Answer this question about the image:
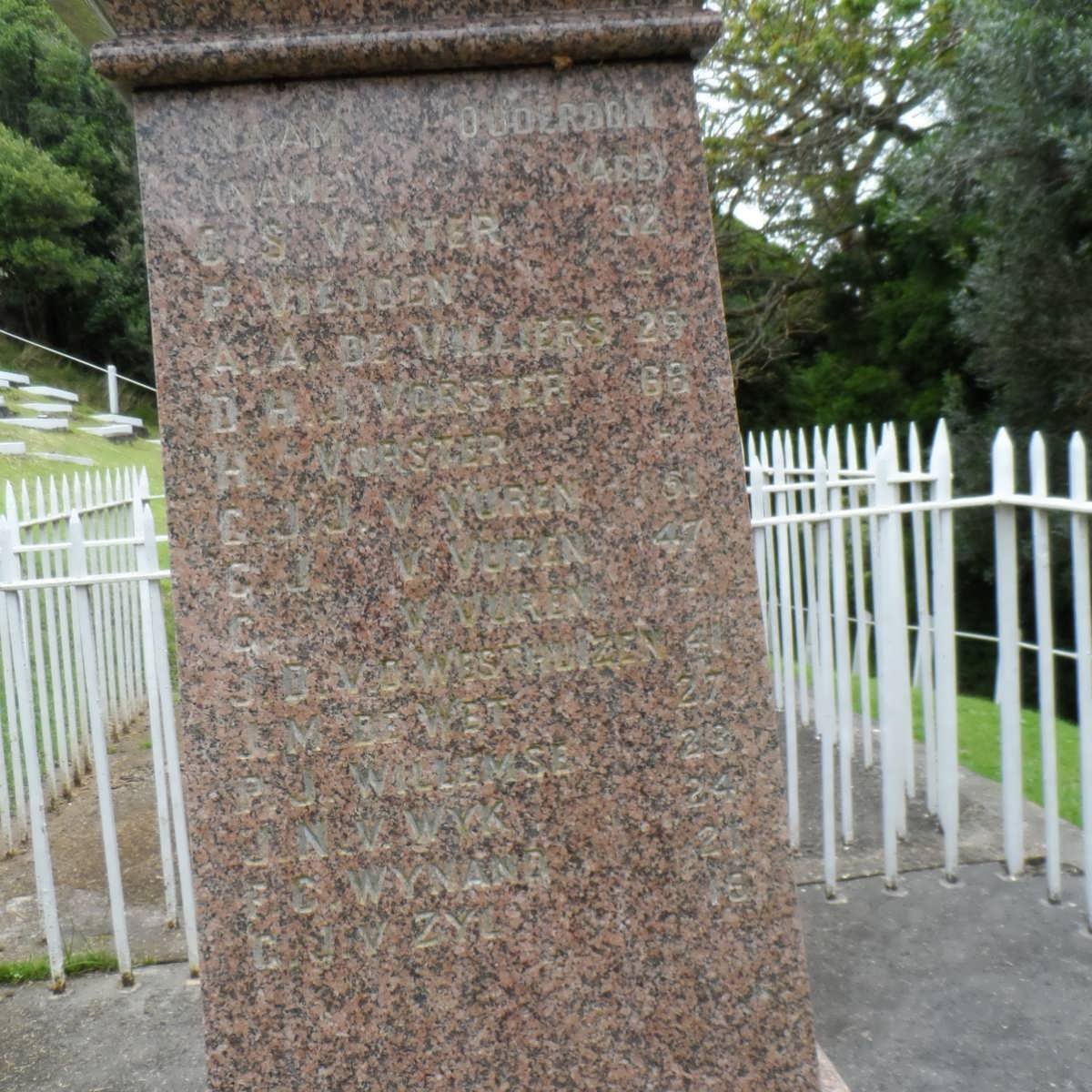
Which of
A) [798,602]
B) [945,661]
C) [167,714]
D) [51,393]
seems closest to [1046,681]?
[945,661]

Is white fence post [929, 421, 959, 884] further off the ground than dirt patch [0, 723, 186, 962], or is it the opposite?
white fence post [929, 421, 959, 884]

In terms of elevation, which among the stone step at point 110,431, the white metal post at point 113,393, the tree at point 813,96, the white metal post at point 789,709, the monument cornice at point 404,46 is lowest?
the white metal post at point 789,709

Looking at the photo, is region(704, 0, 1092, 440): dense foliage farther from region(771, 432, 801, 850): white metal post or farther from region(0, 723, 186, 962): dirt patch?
region(0, 723, 186, 962): dirt patch

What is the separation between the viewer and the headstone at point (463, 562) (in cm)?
210

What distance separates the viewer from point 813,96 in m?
12.7

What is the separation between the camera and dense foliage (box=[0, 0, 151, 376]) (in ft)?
60.4

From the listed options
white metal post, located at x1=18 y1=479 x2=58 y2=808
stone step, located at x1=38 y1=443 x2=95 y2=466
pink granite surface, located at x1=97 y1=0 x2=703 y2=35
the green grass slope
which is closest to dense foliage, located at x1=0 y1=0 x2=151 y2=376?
the green grass slope

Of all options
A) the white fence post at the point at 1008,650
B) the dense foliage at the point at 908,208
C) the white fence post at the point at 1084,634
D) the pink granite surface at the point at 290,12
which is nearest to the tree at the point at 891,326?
the dense foliage at the point at 908,208

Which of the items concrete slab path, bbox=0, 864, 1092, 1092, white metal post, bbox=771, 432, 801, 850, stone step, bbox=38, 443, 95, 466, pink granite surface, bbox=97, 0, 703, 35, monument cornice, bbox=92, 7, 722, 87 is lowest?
concrete slab path, bbox=0, 864, 1092, 1092

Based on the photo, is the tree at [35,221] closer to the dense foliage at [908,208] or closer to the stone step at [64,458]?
the stone step at [64,458]

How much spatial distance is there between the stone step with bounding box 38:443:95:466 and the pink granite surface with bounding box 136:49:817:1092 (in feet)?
32.1

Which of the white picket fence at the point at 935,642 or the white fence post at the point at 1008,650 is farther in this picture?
the white fence post at the point at 1008,650

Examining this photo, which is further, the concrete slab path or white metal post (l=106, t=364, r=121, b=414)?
white metal post (l=106, t=364, r=121, b=414)

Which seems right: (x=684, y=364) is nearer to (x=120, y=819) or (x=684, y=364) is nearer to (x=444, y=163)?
(x=444, y=163)
